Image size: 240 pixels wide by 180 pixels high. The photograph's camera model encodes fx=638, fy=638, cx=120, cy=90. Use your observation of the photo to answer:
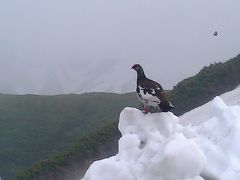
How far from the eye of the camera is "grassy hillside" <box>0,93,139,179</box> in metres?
21.1

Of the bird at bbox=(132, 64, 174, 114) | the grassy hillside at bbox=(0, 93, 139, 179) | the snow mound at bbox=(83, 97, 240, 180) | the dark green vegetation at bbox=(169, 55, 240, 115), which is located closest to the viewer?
the snow mound at bbox=(83, 97, 240, 180)

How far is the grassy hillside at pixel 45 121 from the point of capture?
21.1 metres

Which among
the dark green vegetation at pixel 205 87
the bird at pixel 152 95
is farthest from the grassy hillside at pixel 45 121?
the bird at pixel 152 95

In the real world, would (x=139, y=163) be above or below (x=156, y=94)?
below

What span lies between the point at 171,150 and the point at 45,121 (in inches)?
763

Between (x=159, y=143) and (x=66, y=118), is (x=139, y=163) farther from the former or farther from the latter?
(x=66, y=118)

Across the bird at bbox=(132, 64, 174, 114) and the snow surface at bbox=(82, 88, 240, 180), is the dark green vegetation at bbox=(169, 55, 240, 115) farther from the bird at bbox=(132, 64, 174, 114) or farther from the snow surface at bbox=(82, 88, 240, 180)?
the bird at bbox=(132, 64, 174, 114)

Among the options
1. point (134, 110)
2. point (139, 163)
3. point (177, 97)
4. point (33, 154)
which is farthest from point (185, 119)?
point (33, 154)

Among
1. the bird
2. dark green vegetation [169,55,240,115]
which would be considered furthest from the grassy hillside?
Result: the bird

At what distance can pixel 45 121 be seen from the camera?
25.2 meters

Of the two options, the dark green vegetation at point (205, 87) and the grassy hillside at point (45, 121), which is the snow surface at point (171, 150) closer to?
the dark green vegetation at point (205, 87)

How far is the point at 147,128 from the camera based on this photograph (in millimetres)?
7031

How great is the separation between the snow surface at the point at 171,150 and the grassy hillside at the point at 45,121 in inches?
488

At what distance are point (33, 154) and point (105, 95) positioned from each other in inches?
227
